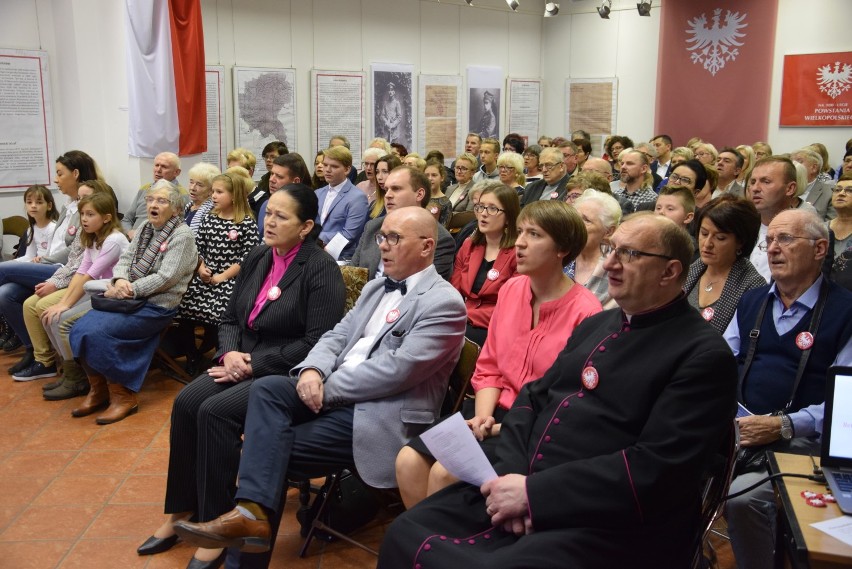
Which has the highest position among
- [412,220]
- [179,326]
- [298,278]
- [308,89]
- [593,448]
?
[308,89]

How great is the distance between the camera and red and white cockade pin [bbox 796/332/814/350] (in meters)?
2.75

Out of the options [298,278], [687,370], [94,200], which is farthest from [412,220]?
[94,200]

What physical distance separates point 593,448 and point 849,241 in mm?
3264

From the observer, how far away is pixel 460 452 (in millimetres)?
2414

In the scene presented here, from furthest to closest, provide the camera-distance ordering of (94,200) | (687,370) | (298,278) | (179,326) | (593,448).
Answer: (179,326), (94,200), (298,278), (593,448), (687,370)

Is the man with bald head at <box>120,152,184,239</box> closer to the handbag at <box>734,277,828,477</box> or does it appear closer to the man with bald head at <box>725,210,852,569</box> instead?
the man with bald head at <box>725,210,852,569</box>

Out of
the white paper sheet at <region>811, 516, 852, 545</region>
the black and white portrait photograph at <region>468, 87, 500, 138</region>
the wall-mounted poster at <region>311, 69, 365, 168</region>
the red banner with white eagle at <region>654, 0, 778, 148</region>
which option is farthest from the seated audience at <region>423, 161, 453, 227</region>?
the red banner with white eagle at <region>654, 0, 778, 148</region>

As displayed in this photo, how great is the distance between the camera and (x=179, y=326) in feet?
18.6

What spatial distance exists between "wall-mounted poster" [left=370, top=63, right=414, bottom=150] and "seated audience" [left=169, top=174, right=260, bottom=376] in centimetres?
543

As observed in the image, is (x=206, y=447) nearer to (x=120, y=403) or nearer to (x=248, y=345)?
(x=248, y=345)

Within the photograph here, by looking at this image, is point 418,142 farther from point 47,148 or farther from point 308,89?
point 47,148

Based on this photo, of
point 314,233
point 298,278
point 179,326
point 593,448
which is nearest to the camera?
point 593,448

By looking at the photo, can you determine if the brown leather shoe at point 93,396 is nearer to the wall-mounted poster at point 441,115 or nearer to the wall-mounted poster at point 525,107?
the wall-mounted poster at point 441,115

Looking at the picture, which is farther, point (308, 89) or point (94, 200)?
point (308, 89)
